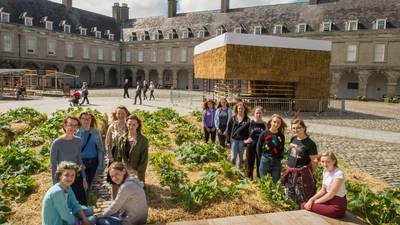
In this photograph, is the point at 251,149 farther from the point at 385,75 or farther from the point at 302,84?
the point at 385,75

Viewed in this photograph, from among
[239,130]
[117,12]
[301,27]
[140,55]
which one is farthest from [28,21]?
[239,130]

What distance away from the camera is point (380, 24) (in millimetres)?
40906

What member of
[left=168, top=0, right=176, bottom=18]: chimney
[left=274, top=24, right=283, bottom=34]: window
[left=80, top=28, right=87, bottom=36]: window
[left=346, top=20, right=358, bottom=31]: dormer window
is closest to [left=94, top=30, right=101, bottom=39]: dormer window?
[left=80, top=28, right=87, bottom=36]: window

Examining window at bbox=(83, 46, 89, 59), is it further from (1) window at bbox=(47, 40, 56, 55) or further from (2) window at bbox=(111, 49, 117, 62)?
(1) window at bbox=(47, 40, 56, 55)

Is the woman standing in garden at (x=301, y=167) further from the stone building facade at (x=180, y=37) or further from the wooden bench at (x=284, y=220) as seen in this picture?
the stone building facade at (x=180, y=37)

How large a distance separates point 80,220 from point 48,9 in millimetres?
53298

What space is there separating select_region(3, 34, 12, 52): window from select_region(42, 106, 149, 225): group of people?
147ft

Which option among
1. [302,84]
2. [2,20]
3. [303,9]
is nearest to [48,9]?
[2,20]

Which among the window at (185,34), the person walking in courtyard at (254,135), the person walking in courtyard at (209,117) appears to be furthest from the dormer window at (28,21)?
the person walking in courtyard at (254,135)

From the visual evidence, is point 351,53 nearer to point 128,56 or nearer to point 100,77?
point 128,56

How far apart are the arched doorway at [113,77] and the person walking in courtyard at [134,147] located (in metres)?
57.3

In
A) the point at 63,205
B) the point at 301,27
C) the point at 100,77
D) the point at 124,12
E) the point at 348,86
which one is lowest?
the point at 63,205

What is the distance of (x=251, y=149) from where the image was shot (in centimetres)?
801

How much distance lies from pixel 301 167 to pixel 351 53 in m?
42.1
